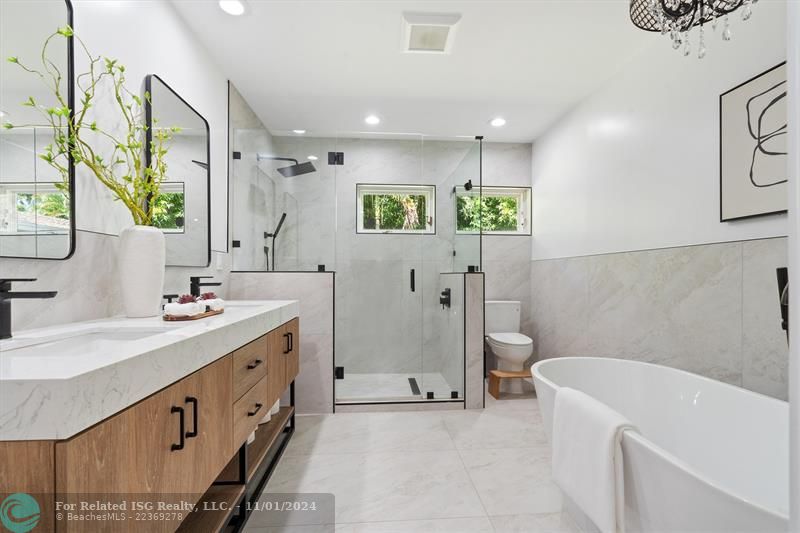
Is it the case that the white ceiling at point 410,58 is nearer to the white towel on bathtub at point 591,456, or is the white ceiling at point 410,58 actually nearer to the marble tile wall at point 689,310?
the marble tile wall at point 689,310

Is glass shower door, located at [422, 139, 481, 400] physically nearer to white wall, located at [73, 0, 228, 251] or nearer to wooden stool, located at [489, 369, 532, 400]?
wooden stool, located at [489, 369, 532, 400]

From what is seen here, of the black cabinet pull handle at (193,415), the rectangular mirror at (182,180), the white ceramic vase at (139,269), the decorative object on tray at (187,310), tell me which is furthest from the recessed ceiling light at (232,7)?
the black cabinet pull handle at (193,415)

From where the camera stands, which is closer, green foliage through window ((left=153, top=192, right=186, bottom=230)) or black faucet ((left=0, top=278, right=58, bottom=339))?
black faucet ((left=0, top=278, right=58, bottom=339))

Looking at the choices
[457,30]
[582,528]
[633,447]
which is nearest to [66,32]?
[457,30]

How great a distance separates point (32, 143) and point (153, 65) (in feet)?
3.11

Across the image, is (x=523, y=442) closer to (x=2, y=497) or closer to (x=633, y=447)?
(x=633, y=447)

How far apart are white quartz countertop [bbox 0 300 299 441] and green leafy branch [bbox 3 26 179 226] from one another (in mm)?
566

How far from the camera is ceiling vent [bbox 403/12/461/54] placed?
214cm

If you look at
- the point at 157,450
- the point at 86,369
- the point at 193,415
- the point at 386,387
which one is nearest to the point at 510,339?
the point at 386,387

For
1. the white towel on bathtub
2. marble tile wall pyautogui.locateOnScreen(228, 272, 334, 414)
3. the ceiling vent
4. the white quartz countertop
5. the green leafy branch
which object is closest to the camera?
the white quartz countertop

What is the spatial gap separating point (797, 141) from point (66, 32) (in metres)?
1.94

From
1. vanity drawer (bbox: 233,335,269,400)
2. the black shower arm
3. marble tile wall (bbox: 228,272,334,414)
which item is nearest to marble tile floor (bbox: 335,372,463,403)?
marble tile wall (bbox: 228,272,334,414)

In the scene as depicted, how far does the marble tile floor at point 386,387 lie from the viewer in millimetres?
3049

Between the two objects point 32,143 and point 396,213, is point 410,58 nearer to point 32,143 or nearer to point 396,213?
point 396,213
